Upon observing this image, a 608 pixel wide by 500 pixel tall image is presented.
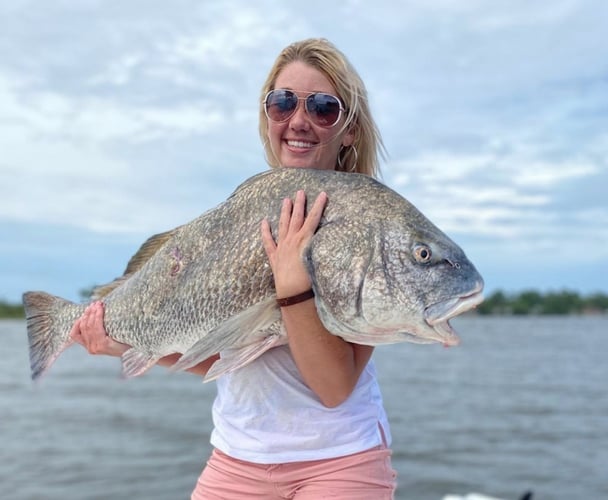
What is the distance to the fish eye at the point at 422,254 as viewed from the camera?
242 centimetres

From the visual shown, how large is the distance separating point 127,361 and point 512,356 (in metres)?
39.4

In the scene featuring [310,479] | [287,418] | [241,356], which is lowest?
[310,479]

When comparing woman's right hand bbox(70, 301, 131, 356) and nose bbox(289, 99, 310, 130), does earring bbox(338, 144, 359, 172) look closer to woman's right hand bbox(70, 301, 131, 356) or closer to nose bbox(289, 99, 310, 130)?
nose bbox(289, 99, 310, 130)

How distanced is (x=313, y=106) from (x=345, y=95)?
200 mm

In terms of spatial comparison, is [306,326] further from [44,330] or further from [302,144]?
[44,330]

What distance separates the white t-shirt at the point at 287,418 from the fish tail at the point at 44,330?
1172 millimetres

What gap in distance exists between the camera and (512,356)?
39.9m

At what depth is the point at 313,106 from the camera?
3.10 metres

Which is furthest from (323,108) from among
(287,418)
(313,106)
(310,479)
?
(310,479)

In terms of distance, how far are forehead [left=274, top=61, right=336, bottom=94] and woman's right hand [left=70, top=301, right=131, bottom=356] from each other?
5.01ft

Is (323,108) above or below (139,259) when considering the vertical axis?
above

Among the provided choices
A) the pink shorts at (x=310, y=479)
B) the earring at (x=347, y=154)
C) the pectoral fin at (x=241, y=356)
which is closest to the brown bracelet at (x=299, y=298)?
the pectoral fin at (x=241, y=356)

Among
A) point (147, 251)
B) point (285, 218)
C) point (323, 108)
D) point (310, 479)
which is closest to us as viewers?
point (285, 218)

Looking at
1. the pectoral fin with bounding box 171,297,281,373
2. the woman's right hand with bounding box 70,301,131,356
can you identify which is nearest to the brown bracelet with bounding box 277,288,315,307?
the pectoral fin with bounding box 171,297,281,373
